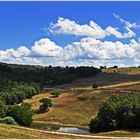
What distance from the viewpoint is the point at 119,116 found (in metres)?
109

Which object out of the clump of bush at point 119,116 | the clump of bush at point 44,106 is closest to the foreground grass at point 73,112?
the clump of bush at point 44,106

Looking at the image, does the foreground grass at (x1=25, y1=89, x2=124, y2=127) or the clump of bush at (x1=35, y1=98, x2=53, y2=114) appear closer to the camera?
the foreground grass at (x1=25, y1=89, x2=124, y2=127)

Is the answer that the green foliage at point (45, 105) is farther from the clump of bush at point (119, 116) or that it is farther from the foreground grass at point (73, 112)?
the clump of bush at point (119, 116)

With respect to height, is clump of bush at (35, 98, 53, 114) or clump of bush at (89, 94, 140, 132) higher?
clump of bush at (89, 94, 140, 132)

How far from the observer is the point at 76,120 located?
17000 centimetres

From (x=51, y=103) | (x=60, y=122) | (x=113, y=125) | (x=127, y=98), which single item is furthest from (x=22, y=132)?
(x=51, y=103)

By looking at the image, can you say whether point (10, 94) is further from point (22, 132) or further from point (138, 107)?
point (22, 132)

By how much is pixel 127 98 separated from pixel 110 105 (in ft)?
29.2

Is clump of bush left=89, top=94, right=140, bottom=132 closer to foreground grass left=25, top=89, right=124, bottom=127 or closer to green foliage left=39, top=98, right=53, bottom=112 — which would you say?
foreground grass left=25, top=89, right=124, bottom=127

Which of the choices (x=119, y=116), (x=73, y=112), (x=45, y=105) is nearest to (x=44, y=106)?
(x=45, y=105)

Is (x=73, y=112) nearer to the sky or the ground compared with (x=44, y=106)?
nearer to the ground

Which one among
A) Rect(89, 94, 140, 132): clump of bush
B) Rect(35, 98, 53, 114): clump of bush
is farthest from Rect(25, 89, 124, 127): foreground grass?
Rect(89, 94, 140, 132): clump of bush

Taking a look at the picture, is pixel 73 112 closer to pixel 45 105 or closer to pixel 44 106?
pixel 45 105

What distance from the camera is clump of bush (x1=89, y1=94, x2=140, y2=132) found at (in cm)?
10581
